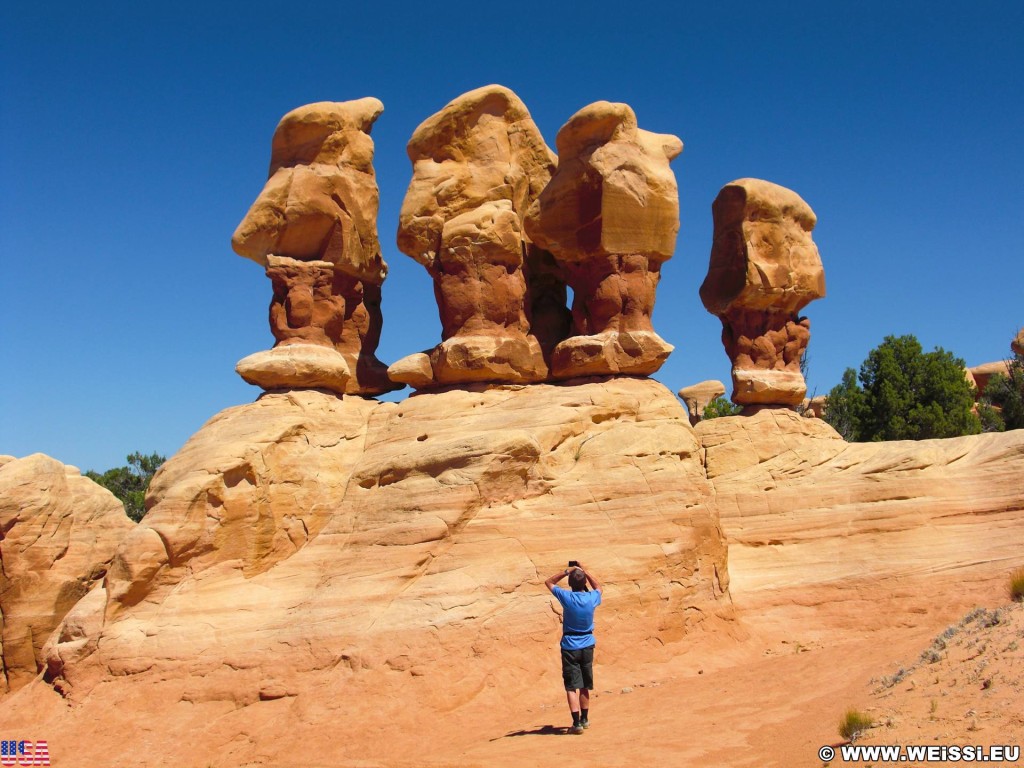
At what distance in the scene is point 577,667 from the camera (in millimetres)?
9930

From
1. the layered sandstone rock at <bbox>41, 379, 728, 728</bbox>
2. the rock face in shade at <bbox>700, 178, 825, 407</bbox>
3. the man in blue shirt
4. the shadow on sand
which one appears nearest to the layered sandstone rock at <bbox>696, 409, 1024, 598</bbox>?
the rock face in shade at <bbox>700, 178, 825, 407</bbox>

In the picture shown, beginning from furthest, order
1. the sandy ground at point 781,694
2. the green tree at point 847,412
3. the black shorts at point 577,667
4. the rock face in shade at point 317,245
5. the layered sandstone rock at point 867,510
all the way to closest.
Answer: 1. the green tree at point 847,412
2. the rock face in shade at point 317,245
3. the layered sandstone rock at point 867,510
4. the black shorts at point 577,667
5. the sandy ground at point 781,694

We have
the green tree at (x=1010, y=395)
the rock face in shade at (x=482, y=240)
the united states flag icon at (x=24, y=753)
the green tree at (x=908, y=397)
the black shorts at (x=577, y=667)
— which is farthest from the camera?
the green tree at (x=1010, y=395)

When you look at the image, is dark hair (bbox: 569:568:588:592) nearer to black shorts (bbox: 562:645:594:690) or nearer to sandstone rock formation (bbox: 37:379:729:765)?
black shorts (bbox: 562:645:594:690)

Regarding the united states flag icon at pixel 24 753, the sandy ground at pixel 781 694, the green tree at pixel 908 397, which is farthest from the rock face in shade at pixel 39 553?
the green tree at pixel 908 397

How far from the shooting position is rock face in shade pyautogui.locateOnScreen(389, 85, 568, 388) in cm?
1470

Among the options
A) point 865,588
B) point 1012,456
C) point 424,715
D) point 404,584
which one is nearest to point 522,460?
point 404,584

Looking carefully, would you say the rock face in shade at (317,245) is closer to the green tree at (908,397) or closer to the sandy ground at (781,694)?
the sandy ground at (781,694)

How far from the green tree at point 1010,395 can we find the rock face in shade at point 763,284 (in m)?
14.8

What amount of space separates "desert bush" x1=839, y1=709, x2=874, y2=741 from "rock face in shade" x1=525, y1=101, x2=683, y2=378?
6922mm

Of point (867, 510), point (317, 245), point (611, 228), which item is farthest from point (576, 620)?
point (317, 245)

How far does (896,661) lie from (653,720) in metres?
3.05

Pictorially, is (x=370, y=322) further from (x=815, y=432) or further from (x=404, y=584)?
(x=815, y=432)

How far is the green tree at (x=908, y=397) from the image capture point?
25.9 meters
